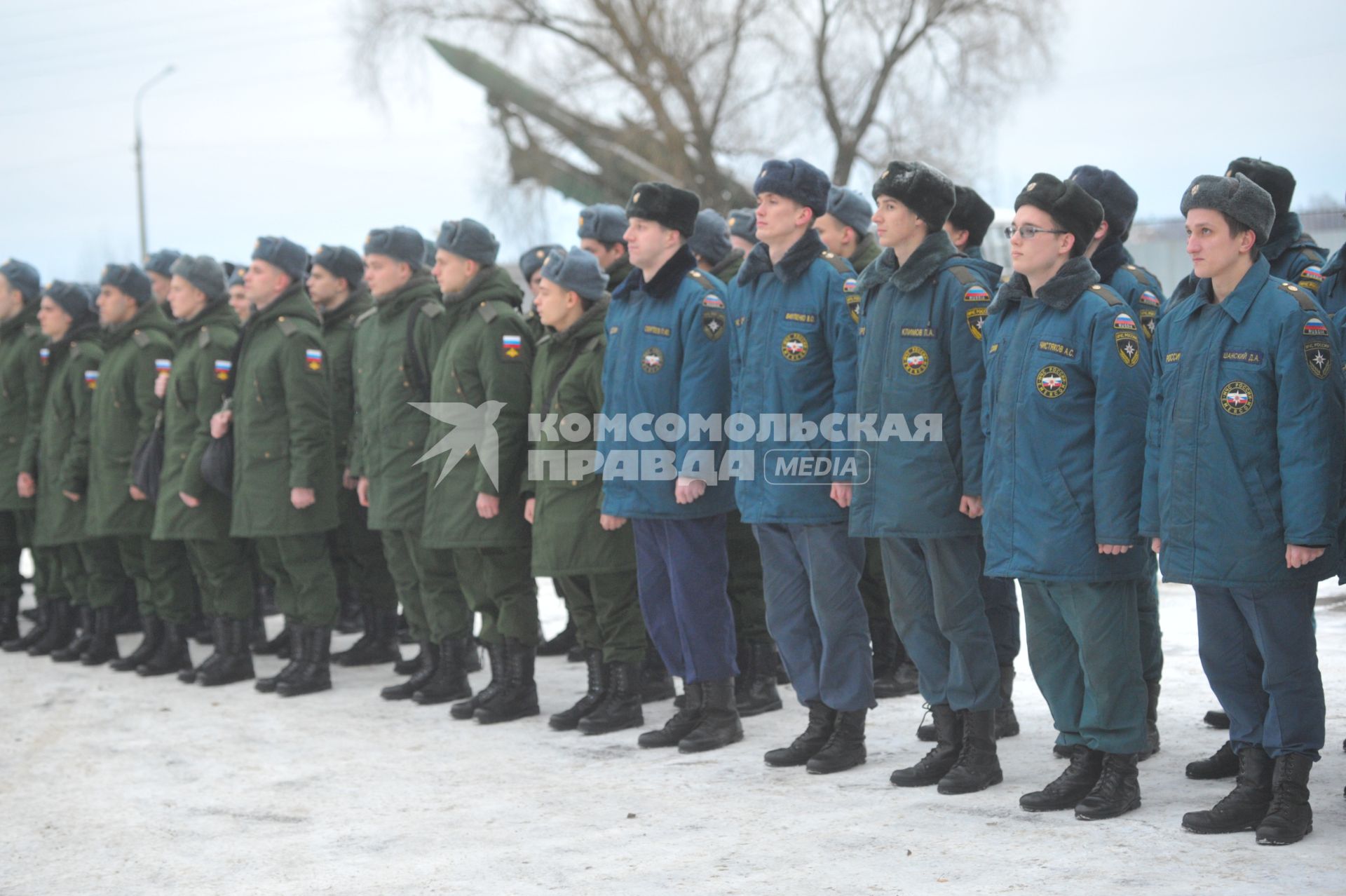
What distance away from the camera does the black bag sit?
789 cm

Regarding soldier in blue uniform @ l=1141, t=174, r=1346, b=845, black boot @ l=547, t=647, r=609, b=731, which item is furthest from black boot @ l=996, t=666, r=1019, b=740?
black boot @ l=547, t=647, r=609, b=731

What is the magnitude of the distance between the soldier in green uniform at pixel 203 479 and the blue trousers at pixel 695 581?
2697 millimetres

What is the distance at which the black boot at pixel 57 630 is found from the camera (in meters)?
8.82

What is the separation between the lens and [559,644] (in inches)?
323

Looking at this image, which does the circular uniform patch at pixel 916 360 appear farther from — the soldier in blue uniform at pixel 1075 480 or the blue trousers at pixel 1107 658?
the blue trousers at pixel 1107 658

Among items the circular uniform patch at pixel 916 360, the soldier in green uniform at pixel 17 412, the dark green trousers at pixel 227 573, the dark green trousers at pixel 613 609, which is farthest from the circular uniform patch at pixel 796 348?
the soldier in green uniform at pixel 17 412

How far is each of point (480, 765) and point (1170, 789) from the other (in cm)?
250

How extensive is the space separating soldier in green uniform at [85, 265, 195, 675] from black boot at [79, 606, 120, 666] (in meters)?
0.11

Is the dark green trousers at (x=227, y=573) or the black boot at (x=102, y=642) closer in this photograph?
the dark green trousers at (x=227, y=573)

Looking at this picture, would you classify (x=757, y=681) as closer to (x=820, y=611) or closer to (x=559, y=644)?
(x=820, y=611)

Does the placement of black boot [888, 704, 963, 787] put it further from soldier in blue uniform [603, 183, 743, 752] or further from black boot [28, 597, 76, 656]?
black boot [28, 597, 76, 656]

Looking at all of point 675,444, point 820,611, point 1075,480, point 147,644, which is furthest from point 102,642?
point 1075,480

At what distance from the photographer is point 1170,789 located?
4.78 metres

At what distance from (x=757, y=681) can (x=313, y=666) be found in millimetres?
2296
